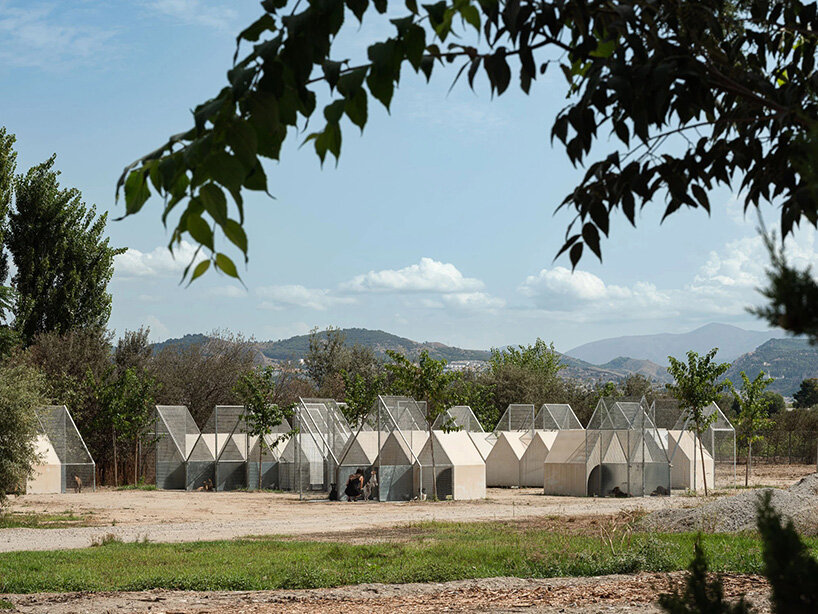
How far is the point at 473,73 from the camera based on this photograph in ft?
11.7

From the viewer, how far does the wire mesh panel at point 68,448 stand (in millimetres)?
32469

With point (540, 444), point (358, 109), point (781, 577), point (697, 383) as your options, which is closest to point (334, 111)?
point (358, 109)

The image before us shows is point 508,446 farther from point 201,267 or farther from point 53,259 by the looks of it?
point 201,267

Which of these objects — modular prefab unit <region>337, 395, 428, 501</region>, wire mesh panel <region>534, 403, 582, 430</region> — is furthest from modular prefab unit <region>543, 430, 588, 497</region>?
wire mesh panel <region>534, 403, 582, 430</region>

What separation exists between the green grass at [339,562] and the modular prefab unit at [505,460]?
74.6ft

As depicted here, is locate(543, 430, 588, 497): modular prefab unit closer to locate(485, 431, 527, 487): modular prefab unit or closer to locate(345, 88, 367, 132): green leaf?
locate(485, 431, 527, 487): modular prefab unit

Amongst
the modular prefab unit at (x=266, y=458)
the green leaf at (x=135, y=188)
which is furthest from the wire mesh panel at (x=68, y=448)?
the green leaf at (x=135, y=188)

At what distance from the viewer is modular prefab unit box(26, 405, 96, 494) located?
31906mm

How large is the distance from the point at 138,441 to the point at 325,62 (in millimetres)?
39119

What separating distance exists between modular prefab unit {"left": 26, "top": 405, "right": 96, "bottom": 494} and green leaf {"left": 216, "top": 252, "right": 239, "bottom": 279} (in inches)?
Answer: 1243

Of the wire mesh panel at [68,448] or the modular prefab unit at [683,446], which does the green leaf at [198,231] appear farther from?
the modular prefab unit at [683,446]

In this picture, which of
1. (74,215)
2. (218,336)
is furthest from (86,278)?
(218,336)

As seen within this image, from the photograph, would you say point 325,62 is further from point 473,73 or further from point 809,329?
point 809,329

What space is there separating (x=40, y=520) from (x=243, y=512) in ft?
18.7
